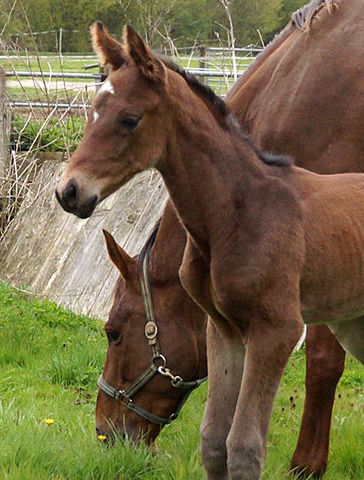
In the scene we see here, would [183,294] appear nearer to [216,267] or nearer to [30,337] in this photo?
[216,267]

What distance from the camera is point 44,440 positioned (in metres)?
4.44

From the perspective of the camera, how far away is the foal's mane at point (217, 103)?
145 inches

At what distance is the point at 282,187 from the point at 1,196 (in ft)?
20.9

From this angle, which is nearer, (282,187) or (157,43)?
(282,187)

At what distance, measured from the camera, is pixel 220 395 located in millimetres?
3807

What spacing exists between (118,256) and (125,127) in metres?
1.51

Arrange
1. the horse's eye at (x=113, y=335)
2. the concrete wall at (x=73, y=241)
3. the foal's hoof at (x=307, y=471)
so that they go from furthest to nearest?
1. the concrete wall at (x=73, y=241)
2. the horse's eye at (x=113, y=335)
3. the foal's hoof at (x=307, y=471)

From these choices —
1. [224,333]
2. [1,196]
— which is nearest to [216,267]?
[224,333]

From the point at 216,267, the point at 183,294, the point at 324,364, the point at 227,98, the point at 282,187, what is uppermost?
the point at 227,98

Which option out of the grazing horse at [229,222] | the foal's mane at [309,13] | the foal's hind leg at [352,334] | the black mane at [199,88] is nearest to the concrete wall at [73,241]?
the foal's mane at [309,13]

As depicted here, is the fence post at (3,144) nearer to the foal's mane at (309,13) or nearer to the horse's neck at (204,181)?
the foal's mane at (309,13)

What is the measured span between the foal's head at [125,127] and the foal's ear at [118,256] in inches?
53.6

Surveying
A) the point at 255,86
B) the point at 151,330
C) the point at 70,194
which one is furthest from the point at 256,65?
the point at 70,194

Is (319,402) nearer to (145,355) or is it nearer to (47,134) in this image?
(145,355)
